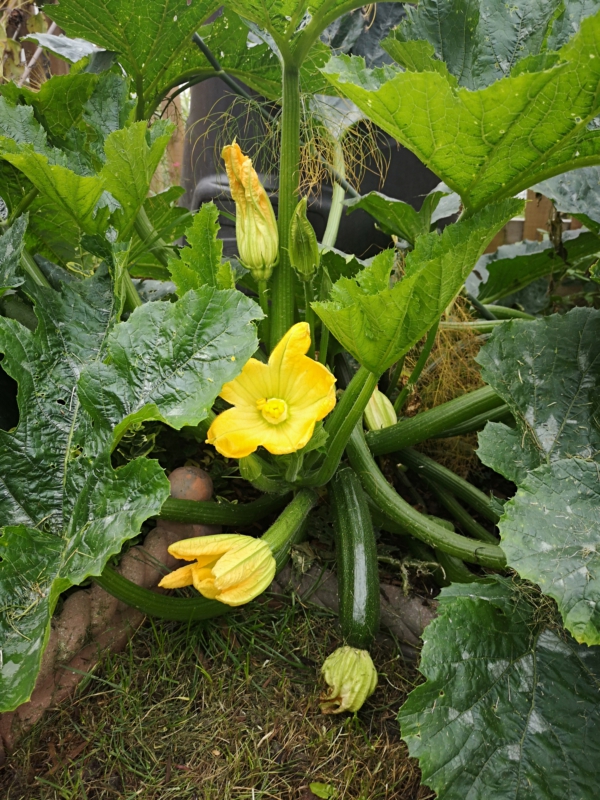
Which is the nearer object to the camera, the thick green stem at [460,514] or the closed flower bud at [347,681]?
the closed flower bud at [347,681]

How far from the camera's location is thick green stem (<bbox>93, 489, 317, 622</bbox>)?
0.92 metres

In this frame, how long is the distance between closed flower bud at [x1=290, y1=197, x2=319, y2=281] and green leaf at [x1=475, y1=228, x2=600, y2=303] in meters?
0.89

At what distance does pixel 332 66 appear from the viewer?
80cm

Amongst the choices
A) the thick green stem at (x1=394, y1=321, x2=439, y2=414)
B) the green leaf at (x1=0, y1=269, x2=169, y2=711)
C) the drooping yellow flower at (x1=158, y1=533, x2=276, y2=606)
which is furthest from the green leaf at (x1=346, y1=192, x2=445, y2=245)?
the drooping yellow flower at (x1=158, y1=533, x2=276, y2=606)

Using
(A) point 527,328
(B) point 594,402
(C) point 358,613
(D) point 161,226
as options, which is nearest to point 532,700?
(C) point 358,613

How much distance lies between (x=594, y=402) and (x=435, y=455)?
1.59ft

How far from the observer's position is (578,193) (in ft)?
4.64

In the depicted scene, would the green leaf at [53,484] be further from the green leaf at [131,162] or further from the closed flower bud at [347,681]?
the closed flower bud at [347,681]

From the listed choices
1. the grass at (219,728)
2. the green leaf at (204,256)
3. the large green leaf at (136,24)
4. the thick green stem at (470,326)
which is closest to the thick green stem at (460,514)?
the grass at (219,728)

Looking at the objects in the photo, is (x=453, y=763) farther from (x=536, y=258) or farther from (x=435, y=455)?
(x=536, y=258)

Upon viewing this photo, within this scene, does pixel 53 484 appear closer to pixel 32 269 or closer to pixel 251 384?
pixel 251 384

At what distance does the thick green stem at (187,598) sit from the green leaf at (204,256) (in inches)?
14.7

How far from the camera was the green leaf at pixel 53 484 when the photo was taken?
74 cm

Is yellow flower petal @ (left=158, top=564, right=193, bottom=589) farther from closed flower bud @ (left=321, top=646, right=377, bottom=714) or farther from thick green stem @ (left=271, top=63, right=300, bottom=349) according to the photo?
thick green stem @ (left=271, top=63, right=300, bottom=349)
